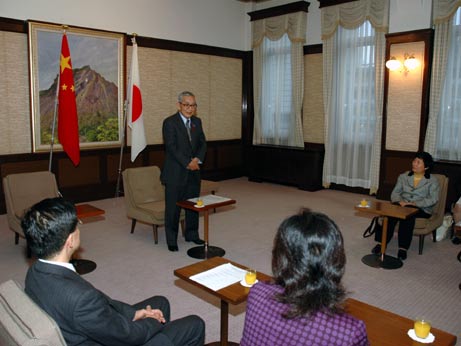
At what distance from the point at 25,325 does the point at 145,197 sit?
4.03 meters

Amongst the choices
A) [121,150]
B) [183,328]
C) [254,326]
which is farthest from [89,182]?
[254,326]

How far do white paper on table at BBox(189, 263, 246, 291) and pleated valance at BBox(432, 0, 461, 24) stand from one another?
5.83m

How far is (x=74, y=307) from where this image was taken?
5.43 feet

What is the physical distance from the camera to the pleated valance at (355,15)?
23.9 feet

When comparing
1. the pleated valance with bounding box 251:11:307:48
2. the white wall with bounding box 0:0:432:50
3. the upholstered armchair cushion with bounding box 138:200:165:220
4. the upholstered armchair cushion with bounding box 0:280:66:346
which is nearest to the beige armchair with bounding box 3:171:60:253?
the upholstered armchair cushion with bounding box 138:200:165:220

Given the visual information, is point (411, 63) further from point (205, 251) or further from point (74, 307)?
point (74, 307)

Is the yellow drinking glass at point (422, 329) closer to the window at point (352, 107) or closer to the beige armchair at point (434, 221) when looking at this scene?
the beige armchair at point (434, 221)

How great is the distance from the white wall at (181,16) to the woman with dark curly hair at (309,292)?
20.4 feet

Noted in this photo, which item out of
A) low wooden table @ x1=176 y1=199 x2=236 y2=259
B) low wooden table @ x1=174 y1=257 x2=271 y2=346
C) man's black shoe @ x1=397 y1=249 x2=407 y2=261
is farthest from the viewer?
man's black shoe @ x1=397 y1=249 x2=407 y2=261

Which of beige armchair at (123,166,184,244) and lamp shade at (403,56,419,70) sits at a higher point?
lamp shade at (403,56,419,70)

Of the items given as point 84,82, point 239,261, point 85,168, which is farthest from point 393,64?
point 85,168

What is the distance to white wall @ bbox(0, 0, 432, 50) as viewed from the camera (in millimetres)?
6578

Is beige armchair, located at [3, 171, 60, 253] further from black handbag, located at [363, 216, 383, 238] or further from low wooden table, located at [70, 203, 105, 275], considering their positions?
black handbag, located at [363, 216, 383, 238]

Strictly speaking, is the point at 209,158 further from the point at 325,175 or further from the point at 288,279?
the point at 288,279
